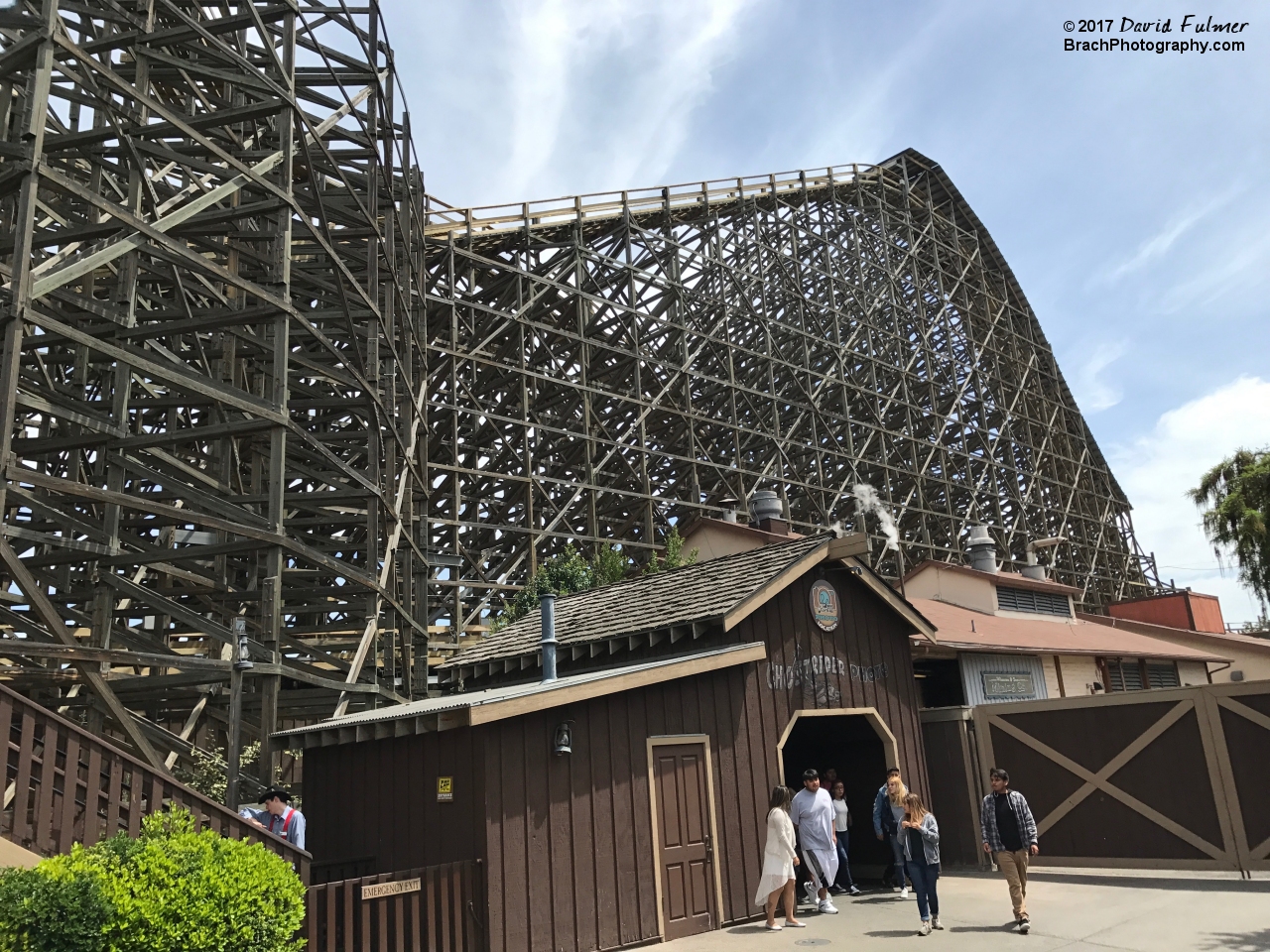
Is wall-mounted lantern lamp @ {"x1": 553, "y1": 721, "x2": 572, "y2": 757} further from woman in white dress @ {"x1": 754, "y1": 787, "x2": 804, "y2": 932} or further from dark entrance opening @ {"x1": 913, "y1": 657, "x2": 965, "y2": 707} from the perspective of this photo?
dark entrance opening @ {"x1": 913, "y1": 657, "x2": 965, "y2": 707}

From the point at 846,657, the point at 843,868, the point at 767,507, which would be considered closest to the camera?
the point at 843,868

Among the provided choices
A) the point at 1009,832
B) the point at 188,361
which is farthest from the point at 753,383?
the point at 1009,832

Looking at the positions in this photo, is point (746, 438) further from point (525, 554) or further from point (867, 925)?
point (867, 925)

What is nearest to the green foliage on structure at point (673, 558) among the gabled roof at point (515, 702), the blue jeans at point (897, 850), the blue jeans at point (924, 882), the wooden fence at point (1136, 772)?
the wooden fence at point (1136, 772)

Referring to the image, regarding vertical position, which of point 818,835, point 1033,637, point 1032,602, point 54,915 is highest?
point 1032,602

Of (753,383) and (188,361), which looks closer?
(188,361)

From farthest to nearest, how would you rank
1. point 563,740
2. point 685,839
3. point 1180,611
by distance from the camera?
point 1180,611
point 685,839
point 563,740

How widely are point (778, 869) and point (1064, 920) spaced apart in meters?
2.73

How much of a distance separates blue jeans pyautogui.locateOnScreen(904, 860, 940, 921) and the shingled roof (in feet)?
9.91

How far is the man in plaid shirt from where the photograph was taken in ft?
31.3

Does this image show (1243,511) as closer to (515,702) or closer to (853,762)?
(853,762)

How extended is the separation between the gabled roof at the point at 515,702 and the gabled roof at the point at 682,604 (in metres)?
0.52

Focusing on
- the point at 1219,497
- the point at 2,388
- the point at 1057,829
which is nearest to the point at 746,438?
the point at 1219,497

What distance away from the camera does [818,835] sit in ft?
34.9
